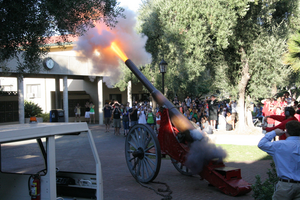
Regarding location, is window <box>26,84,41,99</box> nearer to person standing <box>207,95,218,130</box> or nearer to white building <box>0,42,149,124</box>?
white building <box>0,42,149,124</box>

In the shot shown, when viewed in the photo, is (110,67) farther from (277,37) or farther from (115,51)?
(277,37)

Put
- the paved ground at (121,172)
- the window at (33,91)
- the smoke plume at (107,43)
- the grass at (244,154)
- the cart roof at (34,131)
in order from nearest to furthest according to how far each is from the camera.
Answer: the cart roof at (34,131), the paved ground at (121,172), the grass at (244,154), the smoke plume at (107,43), the window at (33,91)

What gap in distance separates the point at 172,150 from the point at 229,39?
9.16m

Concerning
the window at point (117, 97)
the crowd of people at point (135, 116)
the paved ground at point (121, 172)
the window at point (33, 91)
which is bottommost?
the paved ground at point (121, 172)

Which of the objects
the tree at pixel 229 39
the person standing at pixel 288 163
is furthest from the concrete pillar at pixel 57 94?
the person standing at pixel 288 163

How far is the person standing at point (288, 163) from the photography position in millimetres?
3035

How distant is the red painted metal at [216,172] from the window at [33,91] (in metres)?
21.4

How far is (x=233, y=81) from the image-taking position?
15.3 m

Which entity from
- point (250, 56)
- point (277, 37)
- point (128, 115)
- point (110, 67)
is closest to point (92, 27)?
point (110, 67)

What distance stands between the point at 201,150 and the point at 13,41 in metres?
5.83

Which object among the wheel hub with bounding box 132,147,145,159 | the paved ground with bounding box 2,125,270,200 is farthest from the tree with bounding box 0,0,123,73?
the wheel hub with bounding box 132,147,145,159

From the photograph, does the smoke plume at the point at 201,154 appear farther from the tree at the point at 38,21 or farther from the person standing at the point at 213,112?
the person standing at the point at 213,112

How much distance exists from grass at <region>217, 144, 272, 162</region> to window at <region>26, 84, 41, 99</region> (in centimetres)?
1947

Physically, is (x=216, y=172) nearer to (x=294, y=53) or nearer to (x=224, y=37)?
(x=294, y=53)
